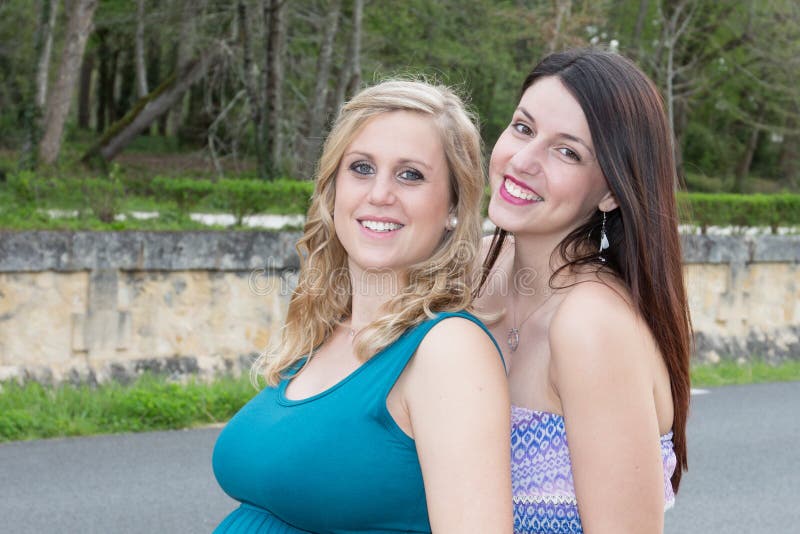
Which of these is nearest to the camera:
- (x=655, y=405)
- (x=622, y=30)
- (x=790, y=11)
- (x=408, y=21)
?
(x=655, y=405)

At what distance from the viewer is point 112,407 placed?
7668mm

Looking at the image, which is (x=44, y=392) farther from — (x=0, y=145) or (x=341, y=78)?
(x=0, y=145)

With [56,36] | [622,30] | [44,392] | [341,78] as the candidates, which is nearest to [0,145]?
[56,36]

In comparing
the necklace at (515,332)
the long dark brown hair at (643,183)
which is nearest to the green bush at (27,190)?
the necklace at (515,332)

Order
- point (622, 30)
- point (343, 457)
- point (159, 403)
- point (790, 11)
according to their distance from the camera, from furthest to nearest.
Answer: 1. point (622, 30)
2. point (790, 11)
3. point (159, 403)
4. point (343, 457)

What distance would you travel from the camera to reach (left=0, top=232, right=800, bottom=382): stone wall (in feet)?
26.4

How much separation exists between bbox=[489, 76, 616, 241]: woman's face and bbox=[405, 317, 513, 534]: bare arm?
63 cm

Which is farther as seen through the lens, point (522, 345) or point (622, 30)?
point (622, 30)

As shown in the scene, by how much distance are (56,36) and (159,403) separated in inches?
947

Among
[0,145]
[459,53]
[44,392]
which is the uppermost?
[459,53]

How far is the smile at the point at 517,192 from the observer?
2.82 m

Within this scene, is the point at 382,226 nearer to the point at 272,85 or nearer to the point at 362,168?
the point at 362,168

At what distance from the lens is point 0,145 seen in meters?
30.6

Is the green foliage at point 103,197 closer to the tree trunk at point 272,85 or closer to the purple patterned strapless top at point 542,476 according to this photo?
the tree trunk at point 272,85
